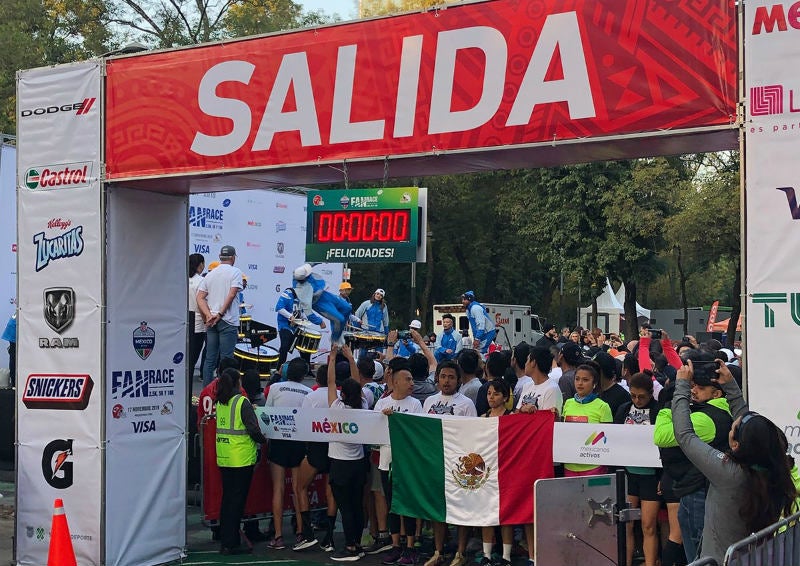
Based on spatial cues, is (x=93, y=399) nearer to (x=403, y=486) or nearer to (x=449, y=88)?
(x=403, y=486)

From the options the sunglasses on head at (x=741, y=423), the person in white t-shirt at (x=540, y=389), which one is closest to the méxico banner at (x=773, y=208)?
the sunglasses on head at (x=741, y=423)

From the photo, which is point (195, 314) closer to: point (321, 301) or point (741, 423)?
point (321, 301)

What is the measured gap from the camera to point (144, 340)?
32.7ft

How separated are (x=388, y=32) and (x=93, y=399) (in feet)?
14.6

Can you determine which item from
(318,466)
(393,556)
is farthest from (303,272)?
(393,556)

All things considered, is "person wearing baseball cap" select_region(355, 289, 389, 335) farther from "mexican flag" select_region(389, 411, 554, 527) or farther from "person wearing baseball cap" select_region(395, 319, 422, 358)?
"mexican flag" select_region(389, 411, 554, 527)

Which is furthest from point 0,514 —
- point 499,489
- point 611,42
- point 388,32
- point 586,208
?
point 586,208

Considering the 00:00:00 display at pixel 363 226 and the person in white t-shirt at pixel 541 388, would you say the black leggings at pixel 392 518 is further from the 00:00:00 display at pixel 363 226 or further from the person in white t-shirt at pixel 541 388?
the 00:00:00 display at pixel 363 226

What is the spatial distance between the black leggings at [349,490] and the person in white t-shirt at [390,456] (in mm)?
260

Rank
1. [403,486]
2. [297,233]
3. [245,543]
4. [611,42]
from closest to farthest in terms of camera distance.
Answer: [611,42], [403,486], [245,543], [297,233]

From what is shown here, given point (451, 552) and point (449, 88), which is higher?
point (449, 88)

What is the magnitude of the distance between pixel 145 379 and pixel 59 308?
1076 mm

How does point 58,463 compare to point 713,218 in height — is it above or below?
below

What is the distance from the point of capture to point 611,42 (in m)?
7.14
